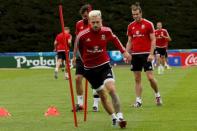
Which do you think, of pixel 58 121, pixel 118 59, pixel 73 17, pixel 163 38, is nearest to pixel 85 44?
pixel 58 121

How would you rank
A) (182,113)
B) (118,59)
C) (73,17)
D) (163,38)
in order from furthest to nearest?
1. (73,17)
2. (118,59)
3. (163,38)
4. (182,113)

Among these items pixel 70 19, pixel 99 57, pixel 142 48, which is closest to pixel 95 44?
pixel 99 57

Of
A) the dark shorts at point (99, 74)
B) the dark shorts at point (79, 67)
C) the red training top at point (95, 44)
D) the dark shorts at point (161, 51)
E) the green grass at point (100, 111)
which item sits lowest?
the green grass at point (100, 111)

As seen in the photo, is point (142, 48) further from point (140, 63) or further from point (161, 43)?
point (161, 43)

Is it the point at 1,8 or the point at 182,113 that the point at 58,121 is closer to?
the point at 182,113

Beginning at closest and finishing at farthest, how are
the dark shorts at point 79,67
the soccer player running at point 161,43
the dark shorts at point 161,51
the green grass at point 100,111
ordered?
the green grass at point 100,111 < the dark shorts at point 79,67 < the soccer player running at point 161,43 < the dark shorts at point 161,51

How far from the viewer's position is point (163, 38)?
1348 inches

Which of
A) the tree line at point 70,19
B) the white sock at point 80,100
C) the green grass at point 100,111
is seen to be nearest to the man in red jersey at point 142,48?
the green grass at point 100,111

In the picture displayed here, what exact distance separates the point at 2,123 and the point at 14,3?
133ft

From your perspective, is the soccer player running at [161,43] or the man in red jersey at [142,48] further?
the soccer player running at [161,43]

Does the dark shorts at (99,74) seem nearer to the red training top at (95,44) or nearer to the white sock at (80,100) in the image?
the red training top at (95,44)

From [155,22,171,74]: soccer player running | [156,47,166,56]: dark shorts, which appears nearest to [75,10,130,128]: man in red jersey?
[155,22,171,74]: soccer player running

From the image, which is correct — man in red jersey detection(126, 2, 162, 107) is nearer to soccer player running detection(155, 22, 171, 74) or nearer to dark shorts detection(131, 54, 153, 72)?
dark shorts detection(131, 54, 153, 72)

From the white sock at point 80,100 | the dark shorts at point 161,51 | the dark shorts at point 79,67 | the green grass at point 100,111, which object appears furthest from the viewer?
the dark shorts at point 161,51
